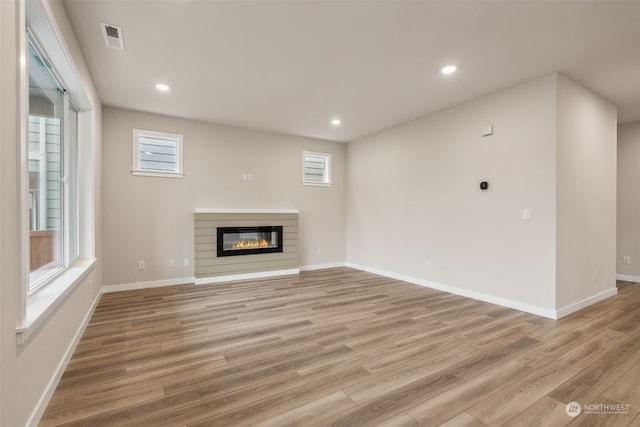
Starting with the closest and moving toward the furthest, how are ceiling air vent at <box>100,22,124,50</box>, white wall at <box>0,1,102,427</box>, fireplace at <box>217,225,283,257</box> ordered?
white wall at <box>0,1,102,427</box>
ceiling air vent at <box>100,22,124,50</box>
fireplace at <box>217,225,283,257</box>

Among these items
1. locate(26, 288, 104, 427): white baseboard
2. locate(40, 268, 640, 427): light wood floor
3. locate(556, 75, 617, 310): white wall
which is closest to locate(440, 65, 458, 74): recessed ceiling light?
locate(556, 75, 617, 310): white wall

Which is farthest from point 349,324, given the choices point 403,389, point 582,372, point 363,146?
point 363,146

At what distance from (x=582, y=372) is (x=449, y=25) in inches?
114

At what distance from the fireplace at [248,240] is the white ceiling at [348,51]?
6.91 feet

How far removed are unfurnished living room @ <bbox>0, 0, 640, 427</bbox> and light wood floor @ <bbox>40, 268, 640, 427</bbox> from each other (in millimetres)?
22

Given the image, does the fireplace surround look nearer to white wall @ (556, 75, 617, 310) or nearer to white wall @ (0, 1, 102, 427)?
white wall @ (0, 1, 102, 427)

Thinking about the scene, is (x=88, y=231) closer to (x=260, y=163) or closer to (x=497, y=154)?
(x=260, y=163)

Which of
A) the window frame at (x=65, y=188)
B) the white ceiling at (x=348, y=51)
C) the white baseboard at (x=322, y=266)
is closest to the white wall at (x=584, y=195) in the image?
the white ceiling at (x=348, y=51)

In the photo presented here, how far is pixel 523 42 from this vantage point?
2.69 m

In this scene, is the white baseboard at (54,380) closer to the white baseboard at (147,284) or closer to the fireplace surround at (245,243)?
the white baseboard at (147,284)

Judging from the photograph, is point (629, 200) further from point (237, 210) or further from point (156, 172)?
point (156, 172)

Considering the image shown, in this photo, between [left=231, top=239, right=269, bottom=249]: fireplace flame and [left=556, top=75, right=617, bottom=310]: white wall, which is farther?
[left=231, top=239, right=269, bottom=249]: fireplace flame

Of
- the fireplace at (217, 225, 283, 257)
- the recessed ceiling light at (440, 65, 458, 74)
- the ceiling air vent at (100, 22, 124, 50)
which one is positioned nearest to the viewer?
the ceiling air vent at (100, 22, 124, 50)

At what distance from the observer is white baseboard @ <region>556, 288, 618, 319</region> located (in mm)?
3328
